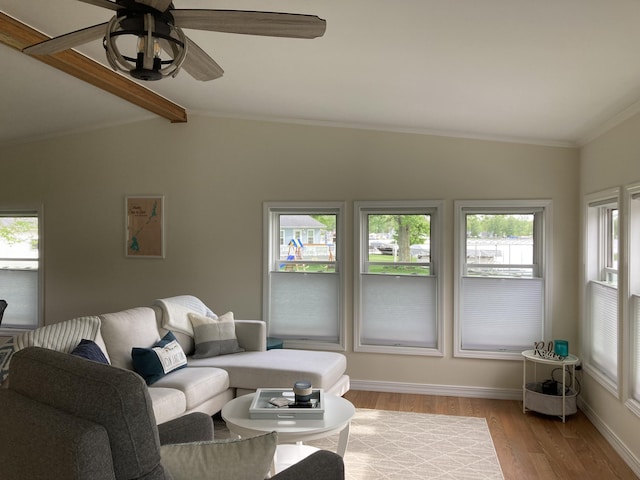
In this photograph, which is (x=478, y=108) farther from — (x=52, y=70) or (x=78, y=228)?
(x=78, y=228)

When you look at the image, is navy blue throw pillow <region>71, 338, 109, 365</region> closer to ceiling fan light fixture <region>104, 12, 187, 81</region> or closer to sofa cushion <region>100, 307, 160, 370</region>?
sofa cushion <region>100, 307, 160, 370</region>

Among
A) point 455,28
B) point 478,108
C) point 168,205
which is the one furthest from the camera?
point 168,205

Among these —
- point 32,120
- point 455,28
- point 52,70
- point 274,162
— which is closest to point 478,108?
point 455,28

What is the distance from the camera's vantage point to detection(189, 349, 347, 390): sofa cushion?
4.00 meters

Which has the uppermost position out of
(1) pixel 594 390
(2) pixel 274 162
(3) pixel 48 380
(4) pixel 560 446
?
(2) pixel 274 162

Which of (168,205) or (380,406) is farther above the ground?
(168,205)

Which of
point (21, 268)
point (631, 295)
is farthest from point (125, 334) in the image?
point (631, 295)

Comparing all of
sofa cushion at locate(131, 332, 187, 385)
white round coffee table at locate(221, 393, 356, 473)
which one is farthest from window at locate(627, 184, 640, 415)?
sofa cushion at locate(131, 332, 187, 385)

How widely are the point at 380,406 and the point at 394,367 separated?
56cm

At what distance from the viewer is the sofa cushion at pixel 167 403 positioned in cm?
330

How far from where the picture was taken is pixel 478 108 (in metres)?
4.06

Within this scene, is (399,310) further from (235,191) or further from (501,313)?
(235,191)

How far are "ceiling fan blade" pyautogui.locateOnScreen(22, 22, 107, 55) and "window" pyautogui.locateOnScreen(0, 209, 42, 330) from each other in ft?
13.6

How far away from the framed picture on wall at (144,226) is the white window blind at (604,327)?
4123 mm
